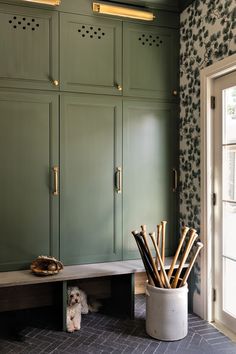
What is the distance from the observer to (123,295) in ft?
9.50

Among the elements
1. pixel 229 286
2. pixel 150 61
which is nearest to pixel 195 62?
pixel 150 61

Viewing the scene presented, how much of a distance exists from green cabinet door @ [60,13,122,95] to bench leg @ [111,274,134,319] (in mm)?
1640

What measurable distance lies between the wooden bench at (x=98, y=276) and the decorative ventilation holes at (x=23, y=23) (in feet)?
6.45

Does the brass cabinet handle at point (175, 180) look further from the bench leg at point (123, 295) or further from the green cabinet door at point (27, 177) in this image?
the green cabinet door at point (27, 177)

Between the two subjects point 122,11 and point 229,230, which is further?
point 122,11

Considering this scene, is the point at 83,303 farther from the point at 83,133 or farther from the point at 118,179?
the point at 83,133

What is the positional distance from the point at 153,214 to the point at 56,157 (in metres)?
1.04

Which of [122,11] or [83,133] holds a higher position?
[122,11]

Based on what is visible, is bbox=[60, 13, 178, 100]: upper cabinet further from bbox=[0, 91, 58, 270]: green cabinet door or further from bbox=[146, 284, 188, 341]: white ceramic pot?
bbox=[146, 284, 188, 341]: white ceramic pot

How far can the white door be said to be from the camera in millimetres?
2551

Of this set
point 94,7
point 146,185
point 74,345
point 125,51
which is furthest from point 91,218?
point 94,7

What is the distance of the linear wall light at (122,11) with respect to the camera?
285 centimetres

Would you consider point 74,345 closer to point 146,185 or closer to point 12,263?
point 12,263

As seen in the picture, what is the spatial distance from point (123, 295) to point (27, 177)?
131 cm
